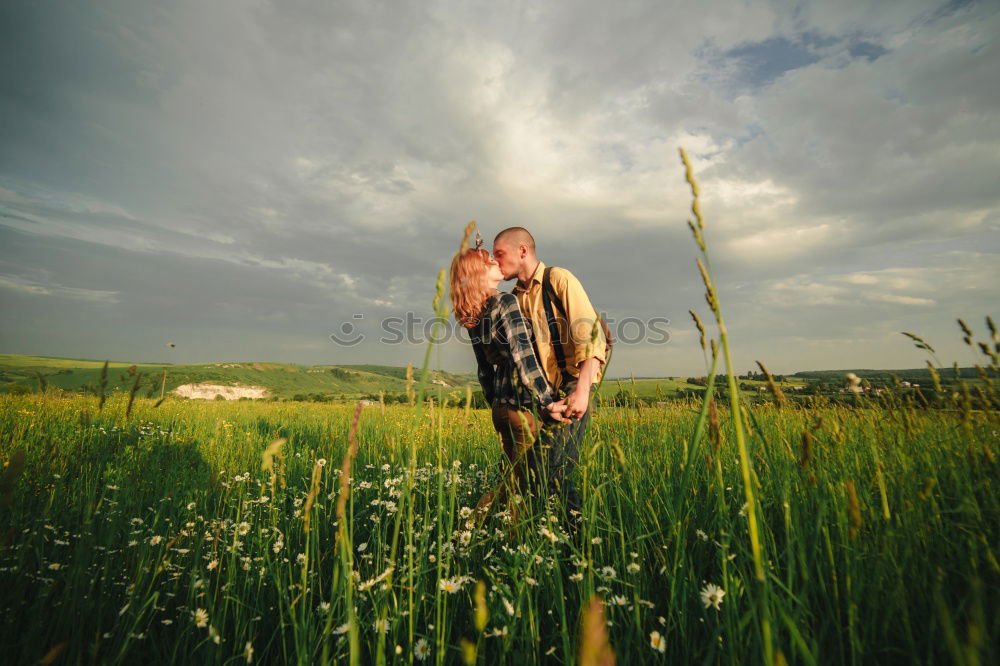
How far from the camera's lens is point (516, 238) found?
13.5 feet

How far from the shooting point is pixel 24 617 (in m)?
1.95

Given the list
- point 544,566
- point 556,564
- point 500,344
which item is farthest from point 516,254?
point 556,564

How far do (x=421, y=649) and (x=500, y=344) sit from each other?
2109 millimetres

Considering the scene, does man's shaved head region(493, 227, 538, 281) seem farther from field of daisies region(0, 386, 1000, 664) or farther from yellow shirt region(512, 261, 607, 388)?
field of daisies region(0, 386, 1000, 664)

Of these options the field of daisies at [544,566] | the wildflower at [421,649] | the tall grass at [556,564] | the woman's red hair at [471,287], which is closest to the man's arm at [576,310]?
the woman's red hair at [471,287]

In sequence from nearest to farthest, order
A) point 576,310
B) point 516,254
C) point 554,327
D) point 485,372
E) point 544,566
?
point 544,566 → point 576,310 → point 554,327 → point 485,372 → point 516,254

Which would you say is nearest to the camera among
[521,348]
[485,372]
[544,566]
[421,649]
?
[421,649]

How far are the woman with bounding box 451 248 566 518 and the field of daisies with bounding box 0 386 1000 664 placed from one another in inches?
25.5

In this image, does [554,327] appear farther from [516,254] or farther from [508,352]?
[516,254]

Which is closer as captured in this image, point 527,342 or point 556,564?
point 556,564

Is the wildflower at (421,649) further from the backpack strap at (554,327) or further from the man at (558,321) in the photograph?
the backpack strap at (554,327)

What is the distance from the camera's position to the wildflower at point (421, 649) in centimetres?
165

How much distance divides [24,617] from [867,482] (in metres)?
4.78

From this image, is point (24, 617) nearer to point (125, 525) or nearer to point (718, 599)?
point (125, 525)
